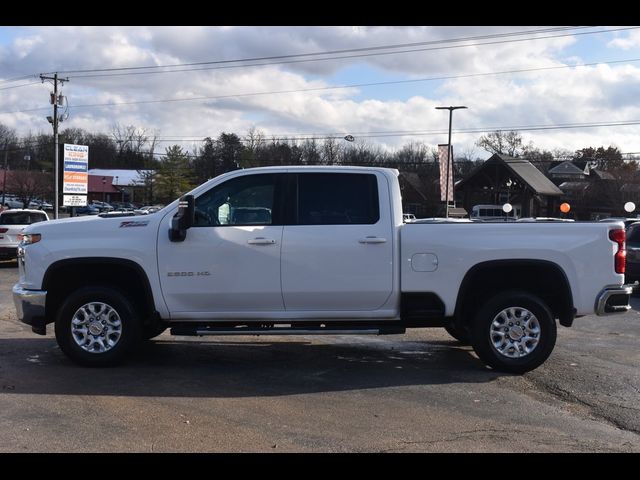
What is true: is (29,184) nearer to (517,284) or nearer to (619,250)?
(517,284)

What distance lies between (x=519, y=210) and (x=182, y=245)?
4990 centimetres

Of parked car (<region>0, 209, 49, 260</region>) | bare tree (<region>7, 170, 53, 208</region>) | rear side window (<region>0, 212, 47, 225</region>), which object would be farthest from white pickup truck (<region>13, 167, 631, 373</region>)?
bare tree (<region>7, 170, 53, 208</region>)

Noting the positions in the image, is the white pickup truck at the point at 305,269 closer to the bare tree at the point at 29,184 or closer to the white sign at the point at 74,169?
the white sign at the point at 74,169

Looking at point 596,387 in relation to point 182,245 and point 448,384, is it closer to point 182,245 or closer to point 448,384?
point 448,384

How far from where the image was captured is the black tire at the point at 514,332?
6.91 meters

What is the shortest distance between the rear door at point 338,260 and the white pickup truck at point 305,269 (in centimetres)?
Result: 1

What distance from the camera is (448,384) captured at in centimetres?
661

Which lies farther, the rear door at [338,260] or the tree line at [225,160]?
the tree line at [225,160]

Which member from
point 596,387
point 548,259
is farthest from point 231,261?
point 596,387

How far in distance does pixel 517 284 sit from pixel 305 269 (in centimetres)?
237

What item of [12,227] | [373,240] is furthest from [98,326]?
[12,227]

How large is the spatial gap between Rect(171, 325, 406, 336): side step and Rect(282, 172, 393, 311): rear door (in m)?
0.22

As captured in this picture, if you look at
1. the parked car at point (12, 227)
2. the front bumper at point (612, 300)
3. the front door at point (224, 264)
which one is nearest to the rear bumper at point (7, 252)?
the parked car at point (12, 227)

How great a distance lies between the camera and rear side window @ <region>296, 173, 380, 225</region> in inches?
275
